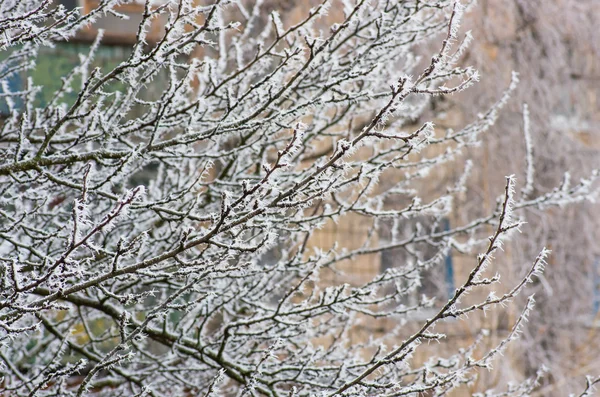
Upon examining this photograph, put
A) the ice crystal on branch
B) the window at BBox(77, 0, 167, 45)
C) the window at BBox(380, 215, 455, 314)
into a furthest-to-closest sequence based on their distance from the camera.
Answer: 1. the window at BBox(77, 0, 167, 45)
2. the window at BBox(380, 215, 455, 314)
3. the ice crystal on branch

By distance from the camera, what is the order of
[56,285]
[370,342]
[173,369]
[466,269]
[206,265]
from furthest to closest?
[466,269] < [370,342] < [173,369] < [206,265] < [56,285]

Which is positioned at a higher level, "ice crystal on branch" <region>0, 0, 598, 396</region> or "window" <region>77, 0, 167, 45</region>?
"window" <region>77, 0, 167, 45</region>

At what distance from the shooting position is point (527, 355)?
8.39 m

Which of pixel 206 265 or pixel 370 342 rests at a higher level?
pixel 370 342

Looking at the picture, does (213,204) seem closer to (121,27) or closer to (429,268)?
(429,268)

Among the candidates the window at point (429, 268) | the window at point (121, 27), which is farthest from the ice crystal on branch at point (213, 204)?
the window at point (121, 27)

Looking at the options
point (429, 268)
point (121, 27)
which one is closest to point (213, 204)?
point (429, 268)

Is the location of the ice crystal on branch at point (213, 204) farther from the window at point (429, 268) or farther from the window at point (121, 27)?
the window at point (121, 27)

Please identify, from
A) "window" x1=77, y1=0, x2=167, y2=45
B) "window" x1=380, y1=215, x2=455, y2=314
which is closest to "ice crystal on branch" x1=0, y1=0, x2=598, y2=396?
"window" x1=380, y1=215, x2=455, y2=314

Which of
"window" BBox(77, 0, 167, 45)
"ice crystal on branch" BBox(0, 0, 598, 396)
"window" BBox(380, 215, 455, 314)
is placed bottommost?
"ice crystal on branch" BBox(0, 0, 598, 396)

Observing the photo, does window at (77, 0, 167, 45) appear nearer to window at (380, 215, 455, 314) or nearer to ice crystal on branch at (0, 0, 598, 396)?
window at (380, 215, 455, 314)

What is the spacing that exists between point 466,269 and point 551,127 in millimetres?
2106

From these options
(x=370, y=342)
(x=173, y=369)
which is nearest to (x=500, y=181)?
(x=370, y=342)

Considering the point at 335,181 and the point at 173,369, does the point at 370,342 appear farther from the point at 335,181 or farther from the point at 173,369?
the point at 335,181
